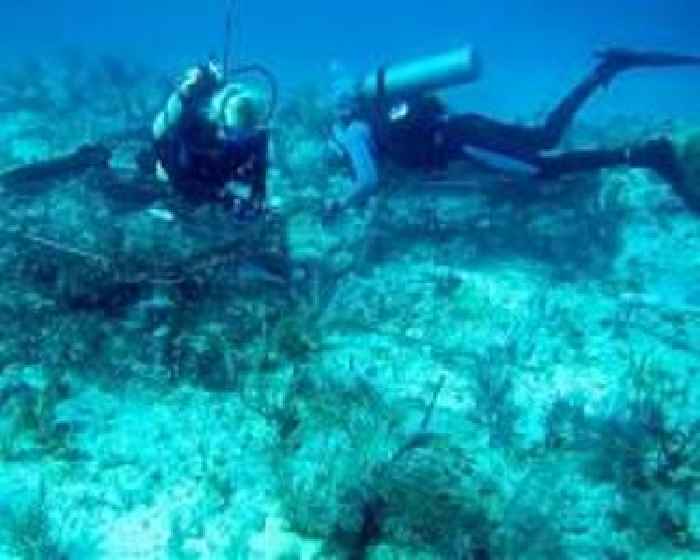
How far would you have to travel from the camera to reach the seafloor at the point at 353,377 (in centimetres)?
506

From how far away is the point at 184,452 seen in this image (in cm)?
574

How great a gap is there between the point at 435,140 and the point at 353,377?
3.93 metres

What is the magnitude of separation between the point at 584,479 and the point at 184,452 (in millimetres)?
2627

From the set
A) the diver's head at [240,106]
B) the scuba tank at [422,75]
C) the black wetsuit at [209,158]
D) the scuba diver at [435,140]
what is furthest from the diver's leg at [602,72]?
the diver's head at [240,106]

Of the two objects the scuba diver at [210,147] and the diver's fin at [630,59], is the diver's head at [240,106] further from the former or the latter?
the diver's fin at [630,59]

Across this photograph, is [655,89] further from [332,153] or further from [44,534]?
[44,534]

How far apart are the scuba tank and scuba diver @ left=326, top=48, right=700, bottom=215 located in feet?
0.04

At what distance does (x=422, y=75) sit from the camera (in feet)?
34.2

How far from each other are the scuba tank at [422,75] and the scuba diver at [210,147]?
8.80 feet

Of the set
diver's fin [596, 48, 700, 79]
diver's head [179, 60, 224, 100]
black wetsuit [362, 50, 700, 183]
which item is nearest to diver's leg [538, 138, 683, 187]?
black wetsuit [362, 50, 700, 183]

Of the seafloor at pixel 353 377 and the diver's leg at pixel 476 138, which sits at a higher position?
the diver's leg at pixel 476 138

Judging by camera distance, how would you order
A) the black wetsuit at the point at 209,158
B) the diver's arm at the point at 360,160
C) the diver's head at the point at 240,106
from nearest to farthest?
the diver's head at the point at 240,106, the black wetsuit at the point at 209,158, the diver's arm at the point at 360,160

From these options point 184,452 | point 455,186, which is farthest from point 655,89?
point 184,452

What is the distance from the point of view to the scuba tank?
10336 mm
